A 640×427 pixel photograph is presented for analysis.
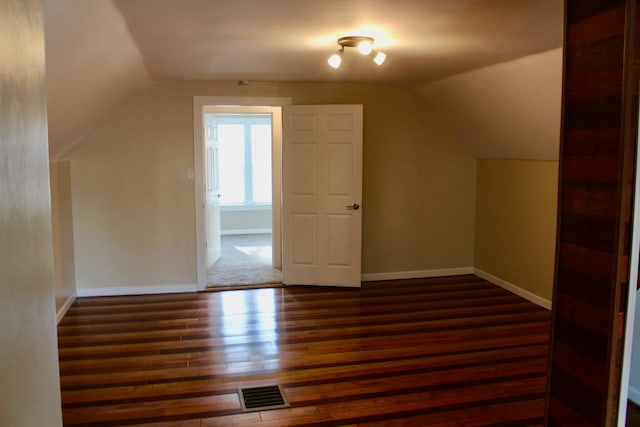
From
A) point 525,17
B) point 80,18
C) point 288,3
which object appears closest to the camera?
point 80,18

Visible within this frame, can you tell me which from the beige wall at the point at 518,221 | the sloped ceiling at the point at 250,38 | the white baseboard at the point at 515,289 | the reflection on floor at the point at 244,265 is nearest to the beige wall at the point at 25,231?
the sloped ceiling at the point at 250,38

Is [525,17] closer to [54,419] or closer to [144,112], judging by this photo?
[54,419]

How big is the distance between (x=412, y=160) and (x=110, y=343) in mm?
3822

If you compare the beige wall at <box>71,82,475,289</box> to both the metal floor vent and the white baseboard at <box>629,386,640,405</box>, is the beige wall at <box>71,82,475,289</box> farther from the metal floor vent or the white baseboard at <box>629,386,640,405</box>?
the white baseboard at <box>629,386,640,405</box>

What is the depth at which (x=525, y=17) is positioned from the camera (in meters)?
3.00

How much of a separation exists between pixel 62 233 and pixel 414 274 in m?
3.92

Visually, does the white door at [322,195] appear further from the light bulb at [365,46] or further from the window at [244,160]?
the window at [244,160]

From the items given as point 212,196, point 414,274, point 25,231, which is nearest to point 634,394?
point 25,231

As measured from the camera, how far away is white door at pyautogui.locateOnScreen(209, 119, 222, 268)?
680 cm

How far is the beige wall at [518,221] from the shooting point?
5.16 m

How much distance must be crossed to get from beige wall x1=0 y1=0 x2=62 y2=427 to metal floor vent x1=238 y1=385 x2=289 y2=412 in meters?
1.74

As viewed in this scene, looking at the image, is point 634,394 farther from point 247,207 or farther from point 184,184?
point 247,207

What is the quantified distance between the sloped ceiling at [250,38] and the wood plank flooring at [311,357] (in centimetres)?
177

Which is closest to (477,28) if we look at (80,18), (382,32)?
(382,32)
